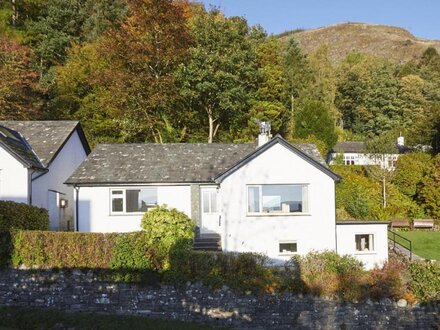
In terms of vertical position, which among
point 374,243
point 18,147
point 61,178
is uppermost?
point 18,147

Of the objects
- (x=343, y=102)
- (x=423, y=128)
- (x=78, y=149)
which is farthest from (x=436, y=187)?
(x=343, y=102)

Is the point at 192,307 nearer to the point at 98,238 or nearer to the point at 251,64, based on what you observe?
the point at 98,238

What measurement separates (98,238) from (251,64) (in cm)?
2469

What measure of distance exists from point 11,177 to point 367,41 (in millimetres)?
172679

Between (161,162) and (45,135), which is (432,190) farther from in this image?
(45,135)

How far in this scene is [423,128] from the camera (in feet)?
157

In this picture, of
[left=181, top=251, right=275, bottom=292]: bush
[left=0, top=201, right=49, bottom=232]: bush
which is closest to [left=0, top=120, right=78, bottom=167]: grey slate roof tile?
[left=0, top=201, right=49, bottom=232]: bush

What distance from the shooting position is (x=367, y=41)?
18238 cm

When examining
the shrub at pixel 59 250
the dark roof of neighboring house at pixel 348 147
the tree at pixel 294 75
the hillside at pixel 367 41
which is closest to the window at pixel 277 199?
Result: the shrub at pixel 59 250

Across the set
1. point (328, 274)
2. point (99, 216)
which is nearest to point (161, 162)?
point (99, 216)

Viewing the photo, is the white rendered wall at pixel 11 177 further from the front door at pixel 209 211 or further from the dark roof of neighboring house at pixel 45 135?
the front door at pixel 209 211

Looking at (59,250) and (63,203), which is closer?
(59,250)

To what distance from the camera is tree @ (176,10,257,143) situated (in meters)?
38.2

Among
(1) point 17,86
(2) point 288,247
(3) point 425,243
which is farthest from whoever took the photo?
(1) point 17,86
